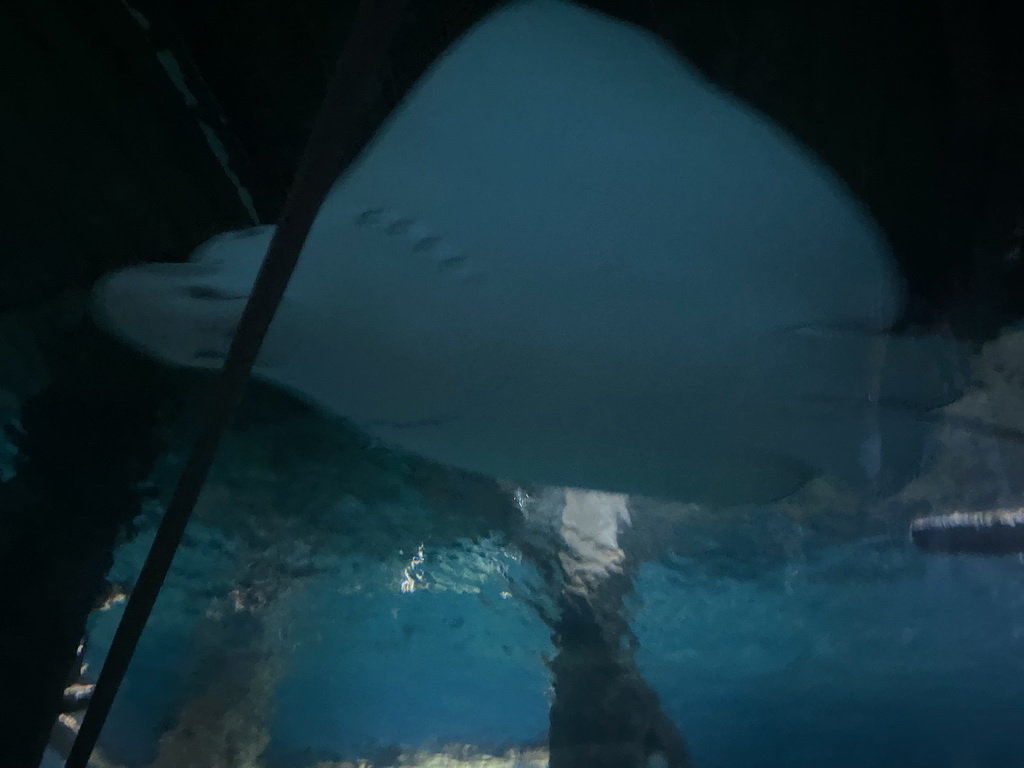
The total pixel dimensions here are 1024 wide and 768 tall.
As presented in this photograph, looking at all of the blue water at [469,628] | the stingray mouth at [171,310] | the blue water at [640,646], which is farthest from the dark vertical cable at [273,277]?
the blue water at [469,628]

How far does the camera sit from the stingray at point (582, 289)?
5.06 feet

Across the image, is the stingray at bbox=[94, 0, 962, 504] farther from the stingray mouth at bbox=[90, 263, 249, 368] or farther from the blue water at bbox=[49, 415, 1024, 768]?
the blue water at bbox=[49, 415, 1024, 768]

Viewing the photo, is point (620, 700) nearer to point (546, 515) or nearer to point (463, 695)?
point (546, 515)

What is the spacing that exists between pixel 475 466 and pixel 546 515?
65 centimetres

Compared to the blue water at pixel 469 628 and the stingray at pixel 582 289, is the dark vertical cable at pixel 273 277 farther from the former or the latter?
the blue water at pixel 469 628

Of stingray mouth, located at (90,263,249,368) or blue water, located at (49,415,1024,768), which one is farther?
blue water, located at (49,415,1024,768)

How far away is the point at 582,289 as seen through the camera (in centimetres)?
220

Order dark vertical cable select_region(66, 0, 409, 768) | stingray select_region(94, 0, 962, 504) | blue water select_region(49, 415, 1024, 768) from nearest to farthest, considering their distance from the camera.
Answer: dark vertical cable select_region(66, 0, 409, 768), stingray select_region(94, 0, 962, 504), blue water select_region(49, 415, 1024, 768)

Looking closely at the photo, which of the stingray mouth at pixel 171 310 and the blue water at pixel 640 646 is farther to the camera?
the blue water at pixel 640 646

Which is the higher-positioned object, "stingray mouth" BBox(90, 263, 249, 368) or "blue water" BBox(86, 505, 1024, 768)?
"stingray mouth" BBox(90, 263, 249, 368)

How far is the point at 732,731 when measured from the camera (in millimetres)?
11484

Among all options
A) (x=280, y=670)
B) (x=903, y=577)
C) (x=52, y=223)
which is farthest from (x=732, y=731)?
(x=52, y=223)

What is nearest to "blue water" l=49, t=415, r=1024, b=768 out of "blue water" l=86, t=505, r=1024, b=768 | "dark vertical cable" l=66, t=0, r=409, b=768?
"blue water" l=86, t=505, r=1024, b=768

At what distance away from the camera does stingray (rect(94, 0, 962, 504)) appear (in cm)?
154
